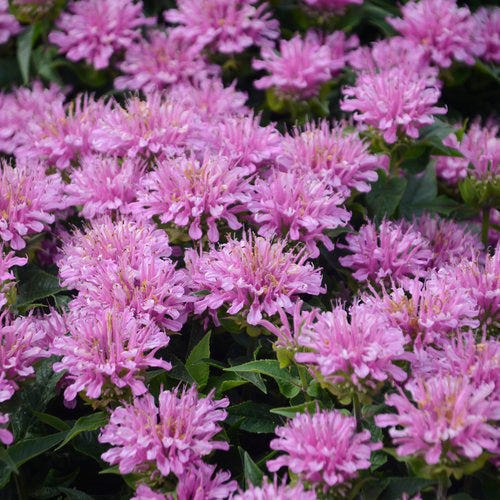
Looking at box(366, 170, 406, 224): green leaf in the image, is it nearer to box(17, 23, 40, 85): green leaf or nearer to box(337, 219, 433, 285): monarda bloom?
box(337, 219, 433, 285): monarda bloom

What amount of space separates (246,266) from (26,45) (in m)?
1.03

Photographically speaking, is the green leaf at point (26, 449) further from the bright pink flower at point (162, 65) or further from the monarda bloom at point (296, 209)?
the bright pink flower at point (162, 65)

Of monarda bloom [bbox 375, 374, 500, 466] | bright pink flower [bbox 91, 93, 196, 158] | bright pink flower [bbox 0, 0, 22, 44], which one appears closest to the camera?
monarda bloom [bbox 375, 374, 500, 466]

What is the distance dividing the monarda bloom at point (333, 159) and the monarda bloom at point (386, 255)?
0.29ft

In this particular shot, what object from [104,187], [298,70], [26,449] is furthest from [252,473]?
[298,70]

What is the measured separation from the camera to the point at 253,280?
3.29ft

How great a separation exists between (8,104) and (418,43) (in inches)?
38.2

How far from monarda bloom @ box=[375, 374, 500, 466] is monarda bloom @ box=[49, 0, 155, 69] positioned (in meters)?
1.12

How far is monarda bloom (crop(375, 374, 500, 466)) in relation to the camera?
79 cm

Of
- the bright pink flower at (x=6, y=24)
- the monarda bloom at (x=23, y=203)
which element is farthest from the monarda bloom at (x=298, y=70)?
the bright pink flower at (x=6, y=24)

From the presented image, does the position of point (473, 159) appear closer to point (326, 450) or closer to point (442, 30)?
point (442, 30)

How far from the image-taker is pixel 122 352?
0.92 metres

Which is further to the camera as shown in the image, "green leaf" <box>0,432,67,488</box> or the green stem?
the green stem

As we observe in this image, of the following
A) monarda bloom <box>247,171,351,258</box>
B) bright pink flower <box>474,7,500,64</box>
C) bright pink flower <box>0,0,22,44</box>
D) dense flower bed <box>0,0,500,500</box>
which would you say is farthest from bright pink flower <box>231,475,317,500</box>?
bright pink flower <box>0,0,22,44</box>
